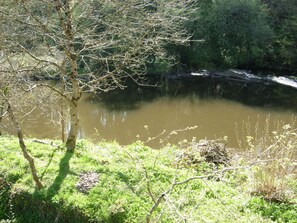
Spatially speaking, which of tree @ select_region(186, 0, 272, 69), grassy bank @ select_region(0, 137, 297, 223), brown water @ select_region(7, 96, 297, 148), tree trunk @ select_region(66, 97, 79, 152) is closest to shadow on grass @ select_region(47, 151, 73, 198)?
grassy bank @ select_region(0, 137, 297, 223)

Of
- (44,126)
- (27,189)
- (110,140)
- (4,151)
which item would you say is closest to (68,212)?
(27,189)

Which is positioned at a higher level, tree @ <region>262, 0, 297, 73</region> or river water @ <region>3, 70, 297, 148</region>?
tree @ <region>262, 0, 297, 73</region>

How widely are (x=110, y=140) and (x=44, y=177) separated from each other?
5.42 metres

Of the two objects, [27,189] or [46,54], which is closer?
[27,189]

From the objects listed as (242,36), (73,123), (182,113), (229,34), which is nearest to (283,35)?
(242,36)

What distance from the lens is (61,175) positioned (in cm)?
619

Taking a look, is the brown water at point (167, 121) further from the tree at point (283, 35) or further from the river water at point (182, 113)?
the tree at point (283, 35)

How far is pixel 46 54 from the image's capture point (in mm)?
8125

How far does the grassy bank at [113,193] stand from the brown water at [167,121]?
14.9 feet

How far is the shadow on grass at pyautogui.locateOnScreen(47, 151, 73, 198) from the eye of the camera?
19.0 feet

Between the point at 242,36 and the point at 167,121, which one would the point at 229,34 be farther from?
the point at 167,121

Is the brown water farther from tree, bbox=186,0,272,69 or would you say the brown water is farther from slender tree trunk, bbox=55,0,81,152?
tree, bbox=186,0,272,69

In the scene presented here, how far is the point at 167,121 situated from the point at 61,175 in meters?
7.65

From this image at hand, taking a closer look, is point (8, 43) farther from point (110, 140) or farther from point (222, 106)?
point (222, 106)
